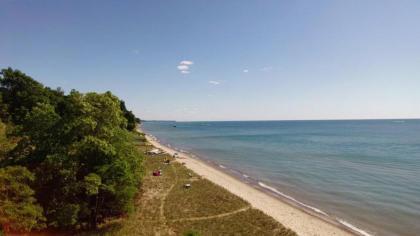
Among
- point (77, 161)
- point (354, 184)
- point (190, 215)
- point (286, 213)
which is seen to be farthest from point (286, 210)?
point (77, 161)

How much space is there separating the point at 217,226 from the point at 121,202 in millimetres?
7121

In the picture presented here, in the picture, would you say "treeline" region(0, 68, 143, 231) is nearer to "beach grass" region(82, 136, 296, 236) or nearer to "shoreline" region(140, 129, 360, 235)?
"beach grass" region(82, 136, 296, 236)

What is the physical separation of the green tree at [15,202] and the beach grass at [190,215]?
217 inches

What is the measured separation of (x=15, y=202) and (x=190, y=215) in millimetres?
12578

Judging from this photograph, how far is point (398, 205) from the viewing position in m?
27.5

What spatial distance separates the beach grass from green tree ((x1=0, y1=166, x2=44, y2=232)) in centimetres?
552

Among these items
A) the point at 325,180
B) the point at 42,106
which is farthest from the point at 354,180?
the point at 42,106

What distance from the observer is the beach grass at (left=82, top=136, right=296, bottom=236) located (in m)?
19.0

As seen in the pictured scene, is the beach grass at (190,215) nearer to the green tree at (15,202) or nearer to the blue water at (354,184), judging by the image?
the green tree at (15,202)

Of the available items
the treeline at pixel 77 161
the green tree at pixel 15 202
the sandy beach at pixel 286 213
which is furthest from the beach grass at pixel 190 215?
the green tree at pixel 15 202

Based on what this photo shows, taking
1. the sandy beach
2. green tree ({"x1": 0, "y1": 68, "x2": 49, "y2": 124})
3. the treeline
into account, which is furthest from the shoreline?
green tree ({"x1": 0, "y1": 68, "x2": 49, "y2": 124})

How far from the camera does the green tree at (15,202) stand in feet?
39.9

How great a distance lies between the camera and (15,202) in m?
12.8

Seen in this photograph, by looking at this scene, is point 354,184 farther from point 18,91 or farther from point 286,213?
point 18,91
